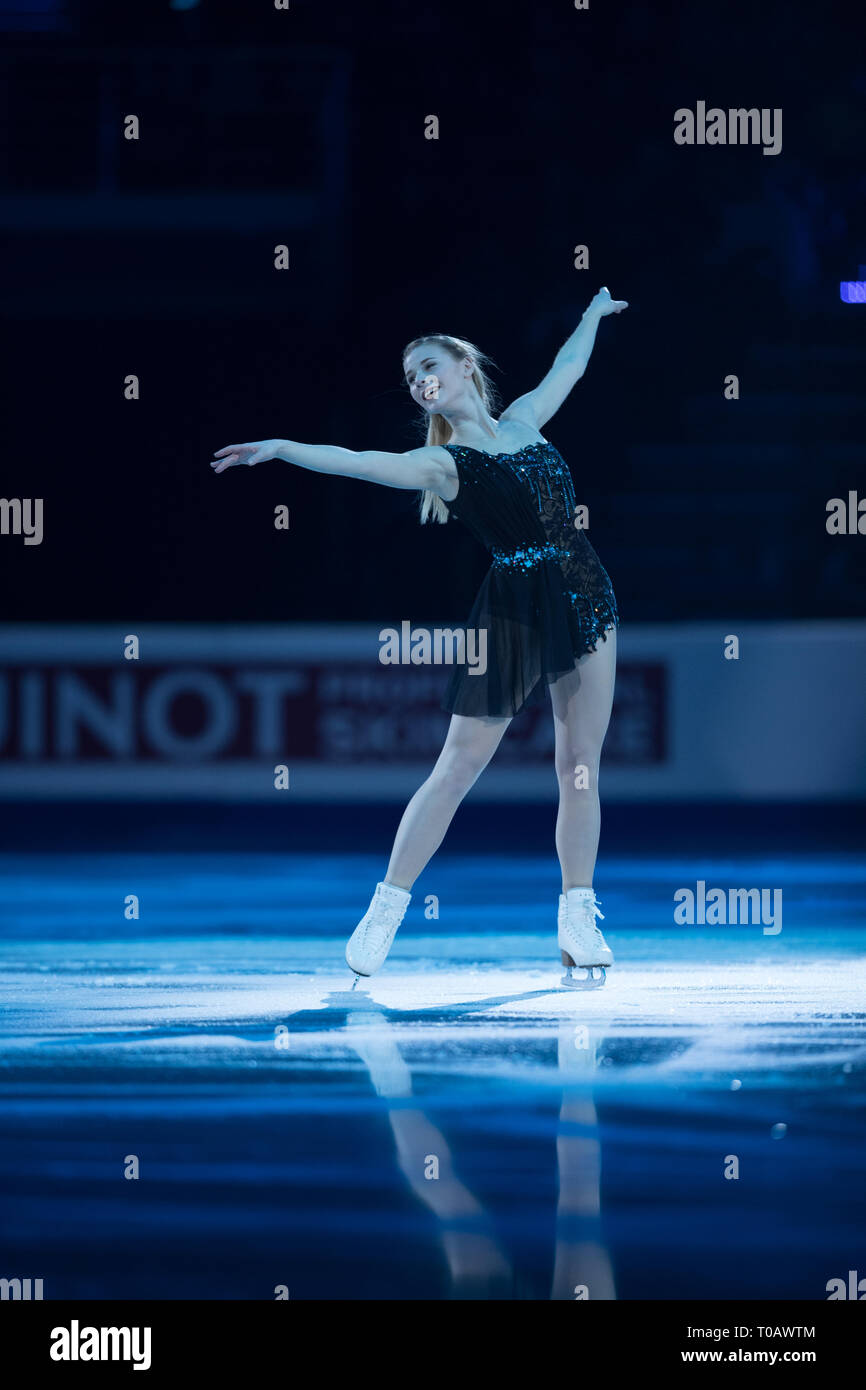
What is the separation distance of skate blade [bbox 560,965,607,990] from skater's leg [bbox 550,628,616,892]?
0.21 metres

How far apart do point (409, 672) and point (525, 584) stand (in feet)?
16.6

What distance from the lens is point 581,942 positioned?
173 inches

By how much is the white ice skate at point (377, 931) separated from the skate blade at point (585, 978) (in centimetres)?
45

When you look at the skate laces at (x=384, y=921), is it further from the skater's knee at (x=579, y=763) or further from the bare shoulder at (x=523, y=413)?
the bare shoulder at (x=523, y=413)

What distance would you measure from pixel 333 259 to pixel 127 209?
166 centimetres

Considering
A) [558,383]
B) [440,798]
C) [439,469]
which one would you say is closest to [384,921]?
[440,798]

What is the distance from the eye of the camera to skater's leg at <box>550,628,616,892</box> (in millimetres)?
4469

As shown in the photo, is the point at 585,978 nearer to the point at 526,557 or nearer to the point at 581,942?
the point at 581,942

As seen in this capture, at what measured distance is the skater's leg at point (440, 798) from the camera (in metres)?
4.38

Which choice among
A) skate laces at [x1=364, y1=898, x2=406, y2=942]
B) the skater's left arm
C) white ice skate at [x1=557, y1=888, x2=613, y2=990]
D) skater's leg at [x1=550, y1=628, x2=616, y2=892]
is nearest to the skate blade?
white ice skate at [x1=557, y1=888, x2=613, y2=990]

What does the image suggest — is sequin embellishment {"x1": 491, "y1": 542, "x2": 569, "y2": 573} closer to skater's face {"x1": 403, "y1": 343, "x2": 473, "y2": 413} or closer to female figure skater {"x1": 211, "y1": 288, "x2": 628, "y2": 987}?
female figure skater {"x1": 211, "y1": 288, "x2": 628, "y2": 987}

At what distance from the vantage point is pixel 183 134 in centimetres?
1325

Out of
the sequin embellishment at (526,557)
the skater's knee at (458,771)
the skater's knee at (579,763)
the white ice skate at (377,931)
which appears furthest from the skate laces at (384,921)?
the sequin embellishment at (526,557)

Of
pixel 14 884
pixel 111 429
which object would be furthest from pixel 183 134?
pixel 14 884
